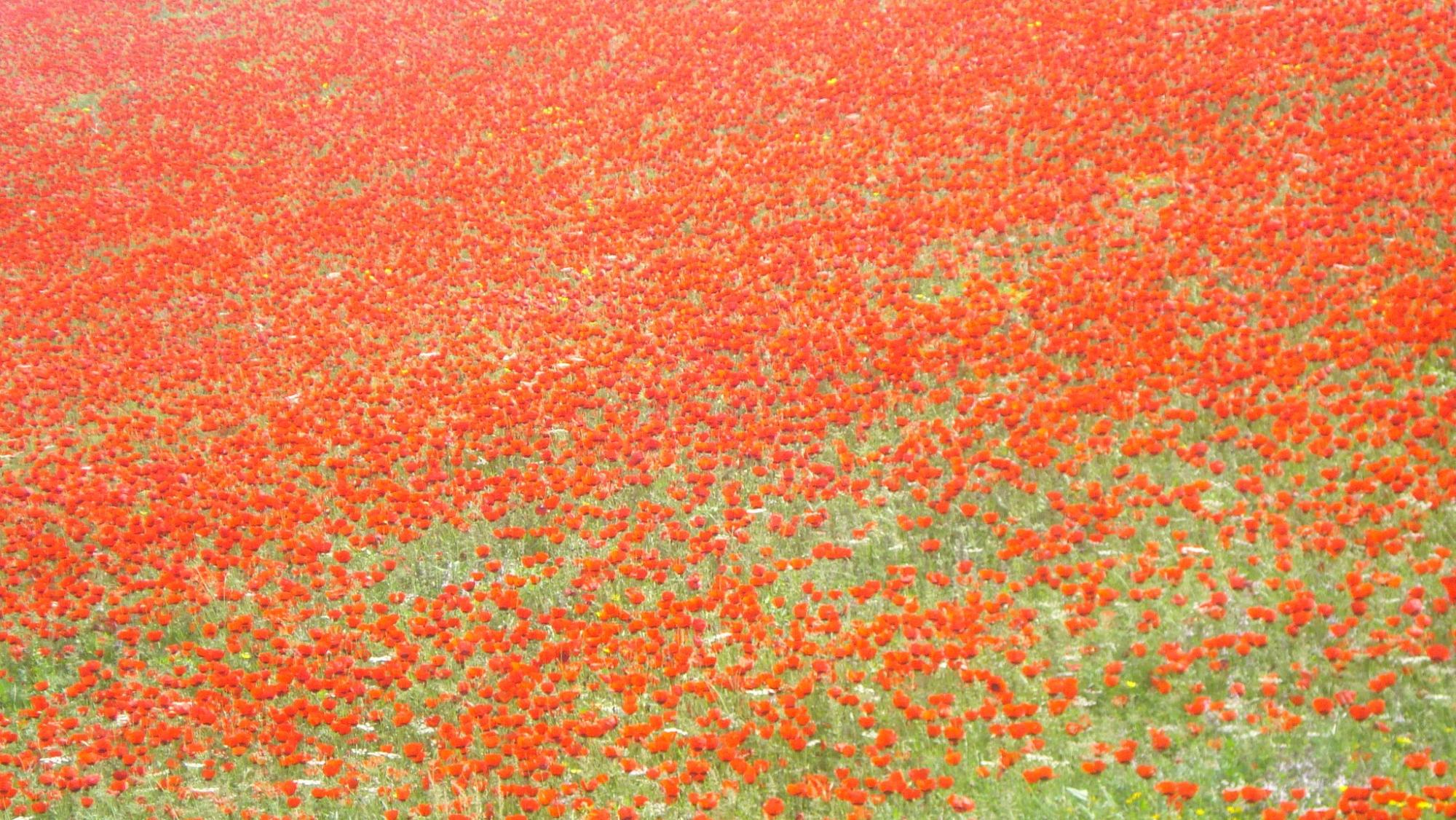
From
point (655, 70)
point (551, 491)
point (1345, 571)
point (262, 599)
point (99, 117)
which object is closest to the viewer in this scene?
point (1345, 571)

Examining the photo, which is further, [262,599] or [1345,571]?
[262,599]

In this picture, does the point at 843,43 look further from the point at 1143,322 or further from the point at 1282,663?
the point at 1282,663

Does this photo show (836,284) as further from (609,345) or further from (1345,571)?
(1345,571)

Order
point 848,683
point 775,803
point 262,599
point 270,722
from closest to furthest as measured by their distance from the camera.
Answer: point 775,803
point 848,683
point 270,722
point 262,599

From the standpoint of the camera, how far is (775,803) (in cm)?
605

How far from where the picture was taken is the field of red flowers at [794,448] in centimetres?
657

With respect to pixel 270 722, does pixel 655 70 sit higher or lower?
higher

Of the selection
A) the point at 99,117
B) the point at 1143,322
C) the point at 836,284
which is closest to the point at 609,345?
the point at 836,284

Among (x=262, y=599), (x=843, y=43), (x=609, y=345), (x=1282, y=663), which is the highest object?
(x=843, y=43)

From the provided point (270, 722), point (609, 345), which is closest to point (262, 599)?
point (270, 722)

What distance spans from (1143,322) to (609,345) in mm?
5398

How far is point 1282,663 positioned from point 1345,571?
32.3 inches

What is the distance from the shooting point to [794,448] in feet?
33.3

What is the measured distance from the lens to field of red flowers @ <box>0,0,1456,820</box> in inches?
259
